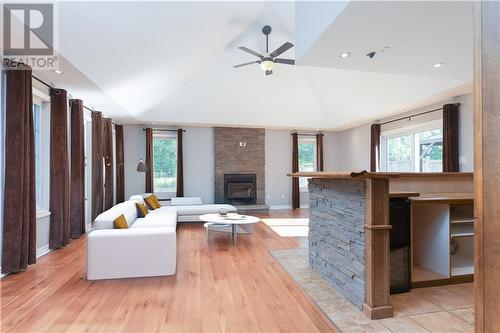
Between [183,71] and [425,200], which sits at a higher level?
[183,71]

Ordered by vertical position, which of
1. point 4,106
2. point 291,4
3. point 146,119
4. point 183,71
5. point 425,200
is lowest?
point 425,200

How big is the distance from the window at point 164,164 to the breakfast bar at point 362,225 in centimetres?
542

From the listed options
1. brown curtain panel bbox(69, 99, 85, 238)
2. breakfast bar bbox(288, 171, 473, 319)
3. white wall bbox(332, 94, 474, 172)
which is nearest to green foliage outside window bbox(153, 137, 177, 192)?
brown curtain panel bbox(69, 99, 85, 238)

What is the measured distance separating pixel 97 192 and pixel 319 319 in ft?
16.9

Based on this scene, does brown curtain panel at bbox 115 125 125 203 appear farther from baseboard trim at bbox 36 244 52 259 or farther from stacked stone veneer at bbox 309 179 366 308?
stacked stone veneer at bbox 309 179 366 308

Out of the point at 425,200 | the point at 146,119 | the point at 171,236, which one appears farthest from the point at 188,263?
the point at 146,119

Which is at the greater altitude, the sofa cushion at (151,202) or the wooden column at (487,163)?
the wooden column at (487,163)

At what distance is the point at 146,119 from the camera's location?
721 cm

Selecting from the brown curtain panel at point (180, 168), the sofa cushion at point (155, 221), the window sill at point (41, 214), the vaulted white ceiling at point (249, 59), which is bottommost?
the sofa cushion at point (155, 221)

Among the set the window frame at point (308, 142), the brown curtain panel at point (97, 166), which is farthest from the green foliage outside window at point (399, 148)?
the brown curtain panel at point (97, 166)

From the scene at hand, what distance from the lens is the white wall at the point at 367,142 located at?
4926 mm

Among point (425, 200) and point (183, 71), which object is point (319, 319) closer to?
point (425, 200)

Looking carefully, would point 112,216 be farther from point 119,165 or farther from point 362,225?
point 119,165

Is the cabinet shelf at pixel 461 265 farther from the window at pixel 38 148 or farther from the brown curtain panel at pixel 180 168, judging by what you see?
the brown curtain panel at pixel 180 168
